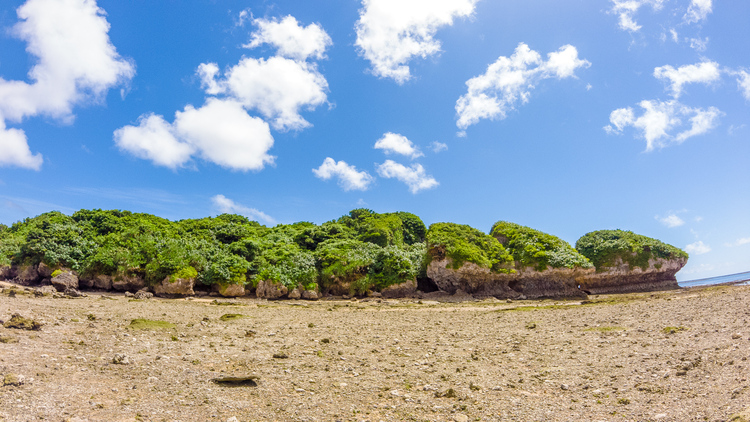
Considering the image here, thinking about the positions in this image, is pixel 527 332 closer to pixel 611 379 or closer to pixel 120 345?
pixel 611 379

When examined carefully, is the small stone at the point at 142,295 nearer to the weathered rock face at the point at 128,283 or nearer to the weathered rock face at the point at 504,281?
the weathered rock face at the point at 128,283

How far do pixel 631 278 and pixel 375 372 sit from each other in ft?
121

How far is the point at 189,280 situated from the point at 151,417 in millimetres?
21215

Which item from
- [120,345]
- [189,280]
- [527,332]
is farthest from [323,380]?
[189,280]

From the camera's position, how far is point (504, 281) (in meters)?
30.6

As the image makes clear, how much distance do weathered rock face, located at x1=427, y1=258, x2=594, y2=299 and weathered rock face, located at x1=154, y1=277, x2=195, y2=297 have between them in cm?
1801

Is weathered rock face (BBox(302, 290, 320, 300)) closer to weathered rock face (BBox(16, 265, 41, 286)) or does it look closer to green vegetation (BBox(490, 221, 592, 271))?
green vegetation (BBox(490, 221, 592, 271))

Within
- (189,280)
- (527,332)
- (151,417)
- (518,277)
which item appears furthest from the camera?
(518,277)

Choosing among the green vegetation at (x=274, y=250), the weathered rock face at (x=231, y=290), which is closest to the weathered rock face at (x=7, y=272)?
the green vegetation at (x=274, y=250)

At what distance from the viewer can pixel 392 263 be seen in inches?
1119

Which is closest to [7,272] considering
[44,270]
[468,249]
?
[44,270]

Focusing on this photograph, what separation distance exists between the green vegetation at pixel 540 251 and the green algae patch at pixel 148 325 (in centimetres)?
2687

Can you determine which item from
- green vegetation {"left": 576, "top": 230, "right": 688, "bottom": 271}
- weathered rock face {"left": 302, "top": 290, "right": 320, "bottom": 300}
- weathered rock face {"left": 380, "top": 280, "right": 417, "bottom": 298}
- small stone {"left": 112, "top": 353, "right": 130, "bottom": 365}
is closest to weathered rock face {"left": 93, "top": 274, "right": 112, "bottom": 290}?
weathered rock face {"left": 302, "top": 290, "right": 320, "bottom": 300}

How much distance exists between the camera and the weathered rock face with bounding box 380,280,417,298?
91.5 feet
